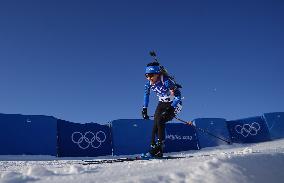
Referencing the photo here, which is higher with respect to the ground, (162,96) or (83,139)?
(162,96)

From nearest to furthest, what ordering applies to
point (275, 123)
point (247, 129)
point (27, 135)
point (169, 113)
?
1. point (169, 113)
2. point (27, 135)
3. point (247, 129)
4. point (275, 123)

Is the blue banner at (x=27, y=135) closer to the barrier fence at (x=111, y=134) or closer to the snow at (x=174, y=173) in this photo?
the barrier fence at (x=111, y=134)

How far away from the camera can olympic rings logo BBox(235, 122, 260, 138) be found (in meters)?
16.7

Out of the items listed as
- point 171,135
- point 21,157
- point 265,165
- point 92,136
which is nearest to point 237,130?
point 171,135

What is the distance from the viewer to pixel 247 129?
16844mm

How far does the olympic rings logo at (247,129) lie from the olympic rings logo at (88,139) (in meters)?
7.34

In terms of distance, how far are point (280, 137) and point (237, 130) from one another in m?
2.38

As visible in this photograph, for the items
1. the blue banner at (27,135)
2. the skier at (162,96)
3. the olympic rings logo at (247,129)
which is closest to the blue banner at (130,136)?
the blue banner at (27,135)

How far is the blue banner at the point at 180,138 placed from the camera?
1468 cm

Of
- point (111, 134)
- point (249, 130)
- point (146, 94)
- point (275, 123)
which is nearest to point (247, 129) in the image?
point (249, 130)

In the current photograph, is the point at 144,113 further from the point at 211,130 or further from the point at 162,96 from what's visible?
the point at 211,130

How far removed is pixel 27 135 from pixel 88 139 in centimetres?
246

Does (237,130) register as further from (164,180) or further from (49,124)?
(164,180)

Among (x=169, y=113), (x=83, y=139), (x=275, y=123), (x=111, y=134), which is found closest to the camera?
(x=169, y=113)
